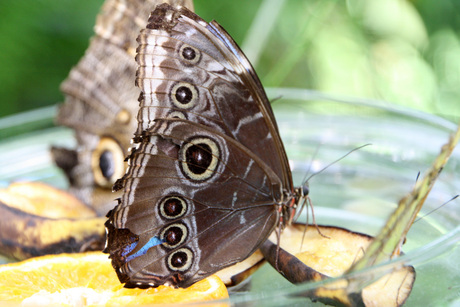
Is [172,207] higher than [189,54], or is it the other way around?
[189,54]

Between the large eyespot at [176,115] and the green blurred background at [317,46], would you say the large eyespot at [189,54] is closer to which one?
the large eyespot at [176,115]

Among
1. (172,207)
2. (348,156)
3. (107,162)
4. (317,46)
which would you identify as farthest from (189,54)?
(317,46)

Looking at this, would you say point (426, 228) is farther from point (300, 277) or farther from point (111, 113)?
point (111, 113)

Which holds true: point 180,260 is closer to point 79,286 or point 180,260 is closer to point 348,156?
point 79,286

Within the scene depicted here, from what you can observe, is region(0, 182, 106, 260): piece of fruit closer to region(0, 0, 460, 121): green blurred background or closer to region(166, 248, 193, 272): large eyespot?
region(166, 248, 193, 272): large eyespot

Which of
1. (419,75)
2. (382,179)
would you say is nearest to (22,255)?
(382,179)
